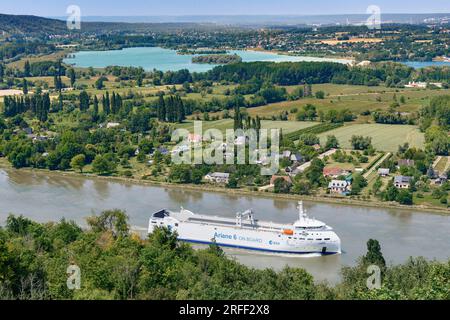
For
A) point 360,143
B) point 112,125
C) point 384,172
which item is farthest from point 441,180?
point 112,125

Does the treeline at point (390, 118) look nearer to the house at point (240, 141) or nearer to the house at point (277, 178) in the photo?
the house at point (240, 141)

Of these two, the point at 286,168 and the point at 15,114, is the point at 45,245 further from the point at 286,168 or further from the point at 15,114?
the point at 15,114

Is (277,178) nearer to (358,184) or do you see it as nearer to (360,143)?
(358,184)

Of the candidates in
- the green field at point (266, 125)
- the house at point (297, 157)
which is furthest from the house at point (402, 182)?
the green field at point (266, 125)

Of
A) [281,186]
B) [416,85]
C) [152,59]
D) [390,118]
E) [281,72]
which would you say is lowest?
[281,186]

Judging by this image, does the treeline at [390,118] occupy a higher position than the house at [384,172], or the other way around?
the treeline at [390,118]

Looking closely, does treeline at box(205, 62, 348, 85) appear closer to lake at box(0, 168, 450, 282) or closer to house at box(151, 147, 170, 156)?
house at box(151, 147, 170, 156)
